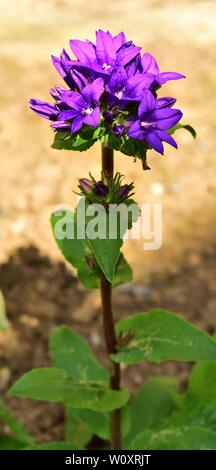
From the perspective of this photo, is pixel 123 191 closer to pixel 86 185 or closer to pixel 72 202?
pixel 86 185

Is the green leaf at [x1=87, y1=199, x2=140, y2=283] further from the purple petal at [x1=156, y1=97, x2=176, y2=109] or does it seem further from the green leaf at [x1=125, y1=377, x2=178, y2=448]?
the green leaf at [x1=125, y1=377, x2=178, y2=448]

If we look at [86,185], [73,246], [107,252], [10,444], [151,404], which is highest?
[86,185]

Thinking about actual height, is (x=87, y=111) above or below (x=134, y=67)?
below

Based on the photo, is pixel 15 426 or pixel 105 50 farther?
pixel 15 426

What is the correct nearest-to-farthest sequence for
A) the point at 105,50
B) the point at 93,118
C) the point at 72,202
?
the point at 93,118 → the point at 105,50 → the point at 72,202

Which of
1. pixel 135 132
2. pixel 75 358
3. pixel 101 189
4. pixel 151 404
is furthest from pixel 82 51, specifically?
pixel 151 404

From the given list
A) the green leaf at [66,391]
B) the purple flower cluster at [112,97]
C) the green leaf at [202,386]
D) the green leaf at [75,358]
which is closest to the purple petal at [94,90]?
the purple flower cluster at [112,97]

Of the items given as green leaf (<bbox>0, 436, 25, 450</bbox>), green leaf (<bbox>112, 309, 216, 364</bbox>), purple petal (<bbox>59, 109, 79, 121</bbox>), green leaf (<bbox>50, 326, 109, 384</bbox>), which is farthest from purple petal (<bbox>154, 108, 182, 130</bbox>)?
green leaf (<bbox>0, 436, 25, 450</bbox>)
